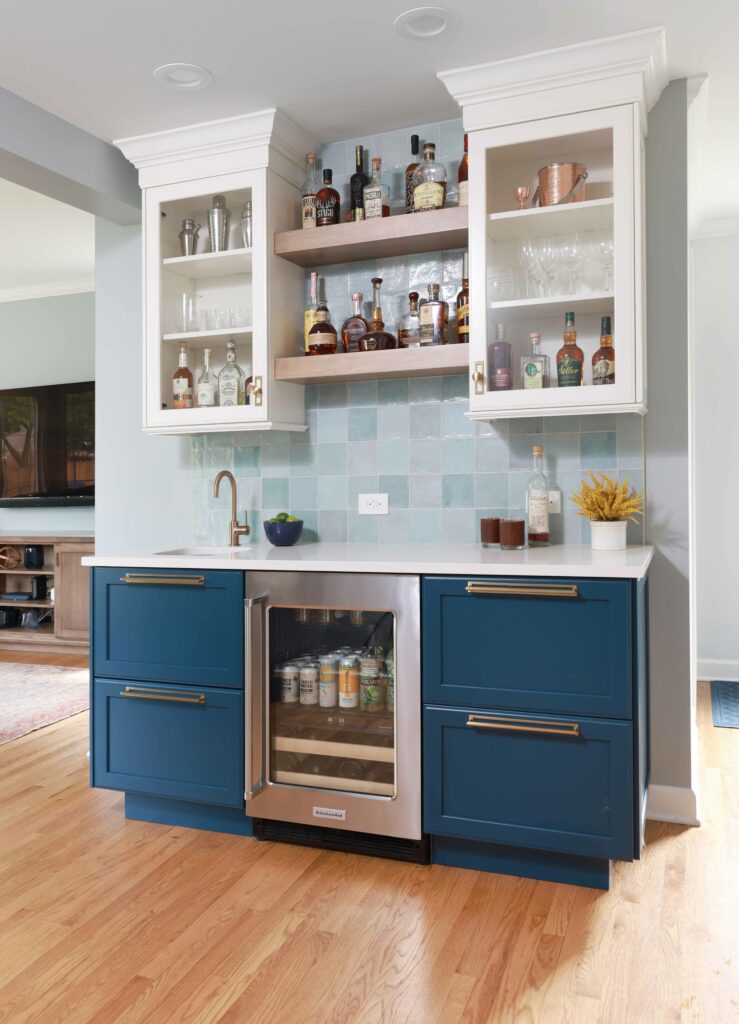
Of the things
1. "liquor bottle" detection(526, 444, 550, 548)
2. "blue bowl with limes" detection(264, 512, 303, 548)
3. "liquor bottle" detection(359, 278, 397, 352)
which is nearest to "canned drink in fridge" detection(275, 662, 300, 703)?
"blue bowl with limes" detection(264, 512, 303, 548)

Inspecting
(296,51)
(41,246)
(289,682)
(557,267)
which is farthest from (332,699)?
(41,246)

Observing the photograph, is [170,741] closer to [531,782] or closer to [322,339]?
[531,782]

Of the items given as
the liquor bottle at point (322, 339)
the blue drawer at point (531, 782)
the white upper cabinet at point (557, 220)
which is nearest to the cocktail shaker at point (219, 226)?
the liquor bottle at point (322, 339)

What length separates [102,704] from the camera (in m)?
2.63

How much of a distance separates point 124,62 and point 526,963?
106 inches

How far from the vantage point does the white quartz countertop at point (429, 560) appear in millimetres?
2090

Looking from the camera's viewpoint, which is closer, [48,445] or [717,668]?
[717,668]

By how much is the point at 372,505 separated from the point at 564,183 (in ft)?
4.13

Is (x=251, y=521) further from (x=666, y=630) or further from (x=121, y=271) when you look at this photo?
(x=666, y=630)

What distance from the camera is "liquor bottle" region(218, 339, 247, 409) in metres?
2.94

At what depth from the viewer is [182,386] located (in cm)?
301

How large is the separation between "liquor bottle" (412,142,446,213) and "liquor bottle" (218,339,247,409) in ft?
2.78

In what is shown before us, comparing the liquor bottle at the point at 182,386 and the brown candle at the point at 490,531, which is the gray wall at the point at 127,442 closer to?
the liquor bottle at the point at 182,386

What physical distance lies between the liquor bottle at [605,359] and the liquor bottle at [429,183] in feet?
2.31
